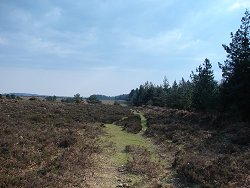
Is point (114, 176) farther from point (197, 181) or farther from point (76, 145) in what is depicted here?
point (76, 145)

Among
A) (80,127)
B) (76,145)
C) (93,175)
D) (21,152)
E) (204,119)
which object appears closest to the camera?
(93,175)

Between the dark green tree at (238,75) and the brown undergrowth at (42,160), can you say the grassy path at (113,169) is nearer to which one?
the brown undergrowth at (42,160)

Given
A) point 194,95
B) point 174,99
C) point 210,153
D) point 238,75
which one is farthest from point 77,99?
point 210,153

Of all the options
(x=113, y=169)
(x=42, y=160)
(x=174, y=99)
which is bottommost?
(x=113, y=169)

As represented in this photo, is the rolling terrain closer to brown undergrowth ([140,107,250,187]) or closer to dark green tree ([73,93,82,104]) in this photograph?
brown undergrowth ([140,107,250,187])

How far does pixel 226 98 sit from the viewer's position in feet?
129

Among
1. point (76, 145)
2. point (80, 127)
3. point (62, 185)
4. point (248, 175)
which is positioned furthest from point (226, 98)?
point (62, 185)

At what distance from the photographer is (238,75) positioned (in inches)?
1476

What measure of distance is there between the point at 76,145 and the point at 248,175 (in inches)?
421

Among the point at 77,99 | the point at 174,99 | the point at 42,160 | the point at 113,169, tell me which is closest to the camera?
the point at 42,160

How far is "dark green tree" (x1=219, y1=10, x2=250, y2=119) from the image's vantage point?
3582 cm

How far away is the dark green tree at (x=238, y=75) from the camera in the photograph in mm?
35819

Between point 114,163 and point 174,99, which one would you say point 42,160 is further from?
point 174,99

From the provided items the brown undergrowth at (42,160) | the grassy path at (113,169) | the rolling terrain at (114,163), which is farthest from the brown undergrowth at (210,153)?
the brown undergrowth at (42,160)
